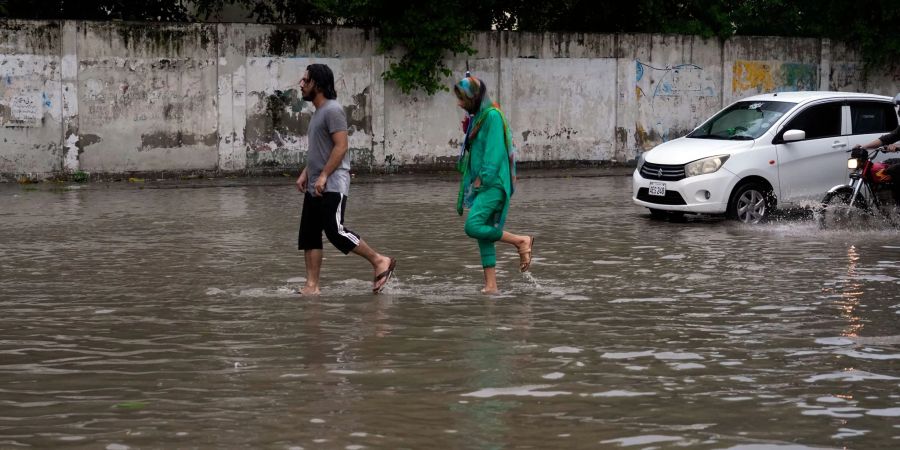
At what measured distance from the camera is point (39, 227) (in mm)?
15812

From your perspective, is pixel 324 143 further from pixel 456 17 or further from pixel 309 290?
pixel 456 17

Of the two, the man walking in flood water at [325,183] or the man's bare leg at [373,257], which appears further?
the man's bare leg at [373,257]

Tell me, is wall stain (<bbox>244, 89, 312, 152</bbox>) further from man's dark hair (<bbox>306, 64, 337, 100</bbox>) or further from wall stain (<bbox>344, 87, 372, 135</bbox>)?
man's dark hair (<bbox>306, 64, 337, 100</bbox>)

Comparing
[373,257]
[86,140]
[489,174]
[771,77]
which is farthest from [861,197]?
[771,77]

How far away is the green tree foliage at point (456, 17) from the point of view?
86.6 feet

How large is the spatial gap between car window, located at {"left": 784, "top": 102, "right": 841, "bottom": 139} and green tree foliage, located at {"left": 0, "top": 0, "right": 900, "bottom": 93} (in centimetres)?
1061

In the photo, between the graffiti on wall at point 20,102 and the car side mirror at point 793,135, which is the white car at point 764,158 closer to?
the car side mirror at point 793,135

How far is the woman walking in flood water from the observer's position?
1041 cm

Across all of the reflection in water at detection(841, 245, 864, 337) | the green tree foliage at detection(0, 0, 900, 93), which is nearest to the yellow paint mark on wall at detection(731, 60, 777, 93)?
the green tree foliage at detection(0, 0, 900, 93)

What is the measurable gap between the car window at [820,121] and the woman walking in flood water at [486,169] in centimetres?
725

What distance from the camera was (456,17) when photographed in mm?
26516

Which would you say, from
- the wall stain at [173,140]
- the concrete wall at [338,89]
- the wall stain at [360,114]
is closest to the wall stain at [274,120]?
the concrete wall at [338,89]

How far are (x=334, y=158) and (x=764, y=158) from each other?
25.3 ft

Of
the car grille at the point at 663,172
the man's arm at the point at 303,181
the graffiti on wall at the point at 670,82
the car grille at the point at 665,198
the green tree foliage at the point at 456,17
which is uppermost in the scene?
the green tree foliage at the point at 456,17
